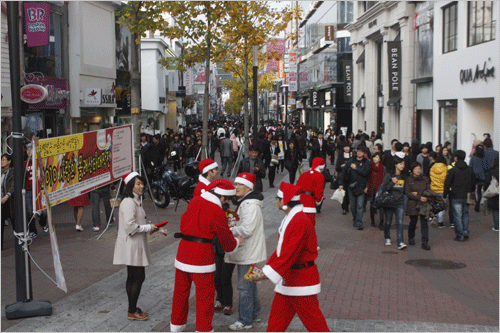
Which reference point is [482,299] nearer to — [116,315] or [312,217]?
[312,217]

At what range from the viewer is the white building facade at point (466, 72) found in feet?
60.8

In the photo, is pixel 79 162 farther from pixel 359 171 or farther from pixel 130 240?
pixel 359 171

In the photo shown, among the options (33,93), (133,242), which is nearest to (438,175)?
(133,242)

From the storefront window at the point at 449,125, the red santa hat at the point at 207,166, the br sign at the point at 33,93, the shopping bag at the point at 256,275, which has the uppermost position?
the br sign at the point at 33,93

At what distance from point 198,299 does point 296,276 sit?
117cm

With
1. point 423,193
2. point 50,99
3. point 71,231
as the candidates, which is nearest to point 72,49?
point 50,99

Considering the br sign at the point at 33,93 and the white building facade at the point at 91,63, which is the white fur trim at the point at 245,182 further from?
the white building facade at the point at 91,63

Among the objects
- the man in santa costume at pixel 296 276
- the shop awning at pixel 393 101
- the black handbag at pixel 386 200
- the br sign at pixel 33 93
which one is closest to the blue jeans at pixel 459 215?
the black handbag at pixel 386 200

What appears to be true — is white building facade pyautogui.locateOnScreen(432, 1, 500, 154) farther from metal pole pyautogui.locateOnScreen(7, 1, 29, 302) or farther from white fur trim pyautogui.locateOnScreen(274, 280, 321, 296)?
metal pole pyautogui.locateOnScreen(7, 1, 29, 302)

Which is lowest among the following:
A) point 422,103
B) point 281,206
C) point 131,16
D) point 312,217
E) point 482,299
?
point 482,299

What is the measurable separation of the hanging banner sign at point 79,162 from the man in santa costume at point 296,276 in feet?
12.3

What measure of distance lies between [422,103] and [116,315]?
21705 millimetres

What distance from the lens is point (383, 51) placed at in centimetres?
3281

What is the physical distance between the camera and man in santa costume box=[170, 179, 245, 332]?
5.95 metres
